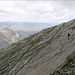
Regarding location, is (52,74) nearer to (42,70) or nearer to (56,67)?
(56,67)

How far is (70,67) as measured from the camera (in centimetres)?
2225

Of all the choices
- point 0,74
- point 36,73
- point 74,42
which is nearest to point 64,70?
point 36,73

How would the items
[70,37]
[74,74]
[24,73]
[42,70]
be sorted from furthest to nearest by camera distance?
[70,37], [24,73], [42,70], [74,74]

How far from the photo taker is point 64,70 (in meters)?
22.2

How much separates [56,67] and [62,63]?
1432 mm

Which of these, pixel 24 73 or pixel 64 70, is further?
pixel 24 73

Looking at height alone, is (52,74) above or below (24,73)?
above

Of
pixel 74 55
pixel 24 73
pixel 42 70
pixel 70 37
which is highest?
pixel 70 37

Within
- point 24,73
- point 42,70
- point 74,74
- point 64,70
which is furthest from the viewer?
point 24,73

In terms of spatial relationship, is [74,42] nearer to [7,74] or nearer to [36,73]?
[36,73]

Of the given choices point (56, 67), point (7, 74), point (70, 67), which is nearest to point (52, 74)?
point (56, 67)

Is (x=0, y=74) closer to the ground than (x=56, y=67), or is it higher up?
closer to the ground

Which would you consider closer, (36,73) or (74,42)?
(36,73)

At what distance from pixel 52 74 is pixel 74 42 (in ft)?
38.7
